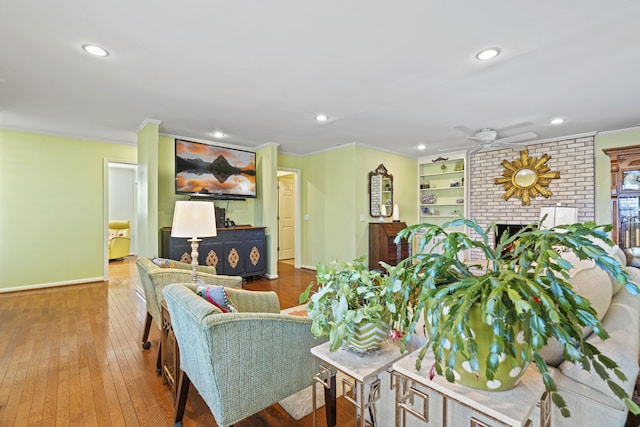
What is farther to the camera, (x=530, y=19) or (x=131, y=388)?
(x=131, y=388)

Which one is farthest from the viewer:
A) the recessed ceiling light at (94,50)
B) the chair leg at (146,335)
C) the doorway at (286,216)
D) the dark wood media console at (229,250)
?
the doorway at (286,216)

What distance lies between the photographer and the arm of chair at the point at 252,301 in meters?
2.14

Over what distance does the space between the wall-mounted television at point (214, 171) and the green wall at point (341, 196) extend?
1071mm

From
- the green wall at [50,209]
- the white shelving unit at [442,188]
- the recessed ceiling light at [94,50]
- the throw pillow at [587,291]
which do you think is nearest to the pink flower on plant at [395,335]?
the throw pillow at [587,291]

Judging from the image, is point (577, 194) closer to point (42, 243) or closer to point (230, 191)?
point (230, 191)

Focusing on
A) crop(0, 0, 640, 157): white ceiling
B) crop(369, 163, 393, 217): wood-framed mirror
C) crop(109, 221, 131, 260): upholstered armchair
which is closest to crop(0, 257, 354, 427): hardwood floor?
crop(0, 0, 640, 157): white ceiling

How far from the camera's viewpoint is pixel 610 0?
1.76 meters

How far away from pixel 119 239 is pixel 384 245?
6.32m

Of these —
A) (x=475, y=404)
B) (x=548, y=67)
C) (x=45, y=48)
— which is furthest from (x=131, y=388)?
(x=548, y=67)

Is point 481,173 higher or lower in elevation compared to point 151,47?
lower

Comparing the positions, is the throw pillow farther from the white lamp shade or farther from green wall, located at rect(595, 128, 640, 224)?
green wall, located at rect(595, 128, 640, 224)

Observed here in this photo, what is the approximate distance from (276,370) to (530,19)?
258 cm

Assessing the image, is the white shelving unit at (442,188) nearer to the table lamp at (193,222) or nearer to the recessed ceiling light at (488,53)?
the recessed ceiling light at (488,53)

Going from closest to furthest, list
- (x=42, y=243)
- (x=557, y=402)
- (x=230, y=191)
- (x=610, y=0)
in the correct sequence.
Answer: (x=557, y=402)
(x=610, y=0)
(x=42, y=243)
(x=230, y=191)
